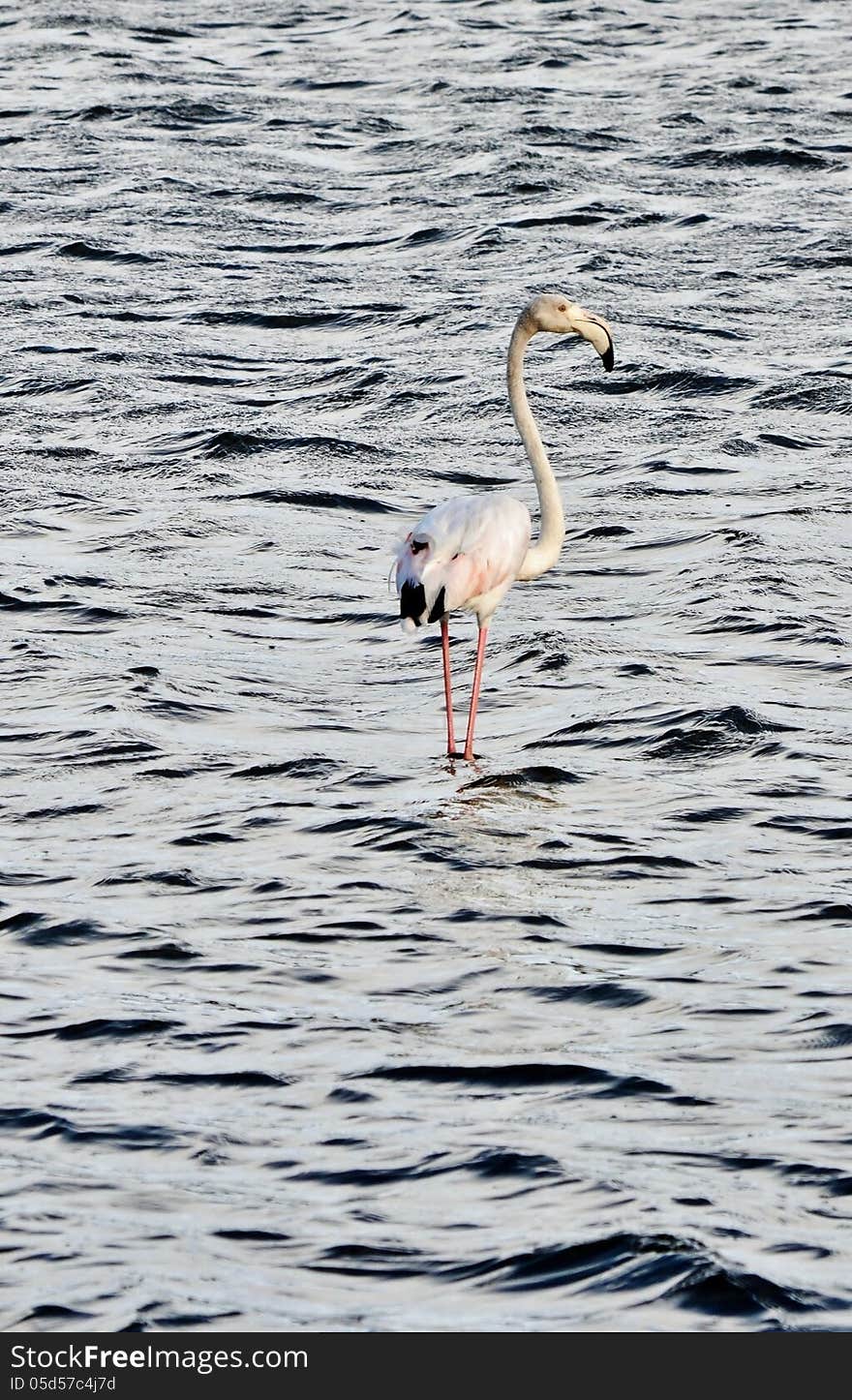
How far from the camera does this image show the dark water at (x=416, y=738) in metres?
5.93

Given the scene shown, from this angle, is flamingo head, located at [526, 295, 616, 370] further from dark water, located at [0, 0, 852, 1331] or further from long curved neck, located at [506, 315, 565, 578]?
dark water, located at [0, 0, 852, 1331]

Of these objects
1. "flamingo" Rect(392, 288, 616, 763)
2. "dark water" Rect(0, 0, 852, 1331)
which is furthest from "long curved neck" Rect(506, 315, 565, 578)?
"dark water" Rect(0, 0, 852, 1331)

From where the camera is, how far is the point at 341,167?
2102cm

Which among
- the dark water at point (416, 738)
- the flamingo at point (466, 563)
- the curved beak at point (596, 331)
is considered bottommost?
the dark water at point (416, 738)

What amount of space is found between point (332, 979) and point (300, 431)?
7.80 m

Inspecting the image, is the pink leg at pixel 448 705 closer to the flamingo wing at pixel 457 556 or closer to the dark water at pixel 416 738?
the flamingo wing at pixel 457 556

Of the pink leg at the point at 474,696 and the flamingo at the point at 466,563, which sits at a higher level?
the flamingo at the point at 466,563

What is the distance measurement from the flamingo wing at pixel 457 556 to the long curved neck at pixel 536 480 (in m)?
0.30

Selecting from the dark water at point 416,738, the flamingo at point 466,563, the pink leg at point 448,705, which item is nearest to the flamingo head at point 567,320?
the flamingo at point 466,563

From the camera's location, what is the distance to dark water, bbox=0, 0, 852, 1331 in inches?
234

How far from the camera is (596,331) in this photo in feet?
35.9

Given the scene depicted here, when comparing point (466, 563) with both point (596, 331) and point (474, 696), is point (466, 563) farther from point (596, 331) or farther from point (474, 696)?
point (596, 331)

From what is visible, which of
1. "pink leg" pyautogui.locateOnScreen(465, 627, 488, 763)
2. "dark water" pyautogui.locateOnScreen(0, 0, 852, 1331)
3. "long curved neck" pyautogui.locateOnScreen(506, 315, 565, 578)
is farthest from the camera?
"long curved neck" pyautogui.locateOnScreen(506, 315, 565, 578)

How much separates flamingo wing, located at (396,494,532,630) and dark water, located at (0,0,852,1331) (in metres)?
0.65
